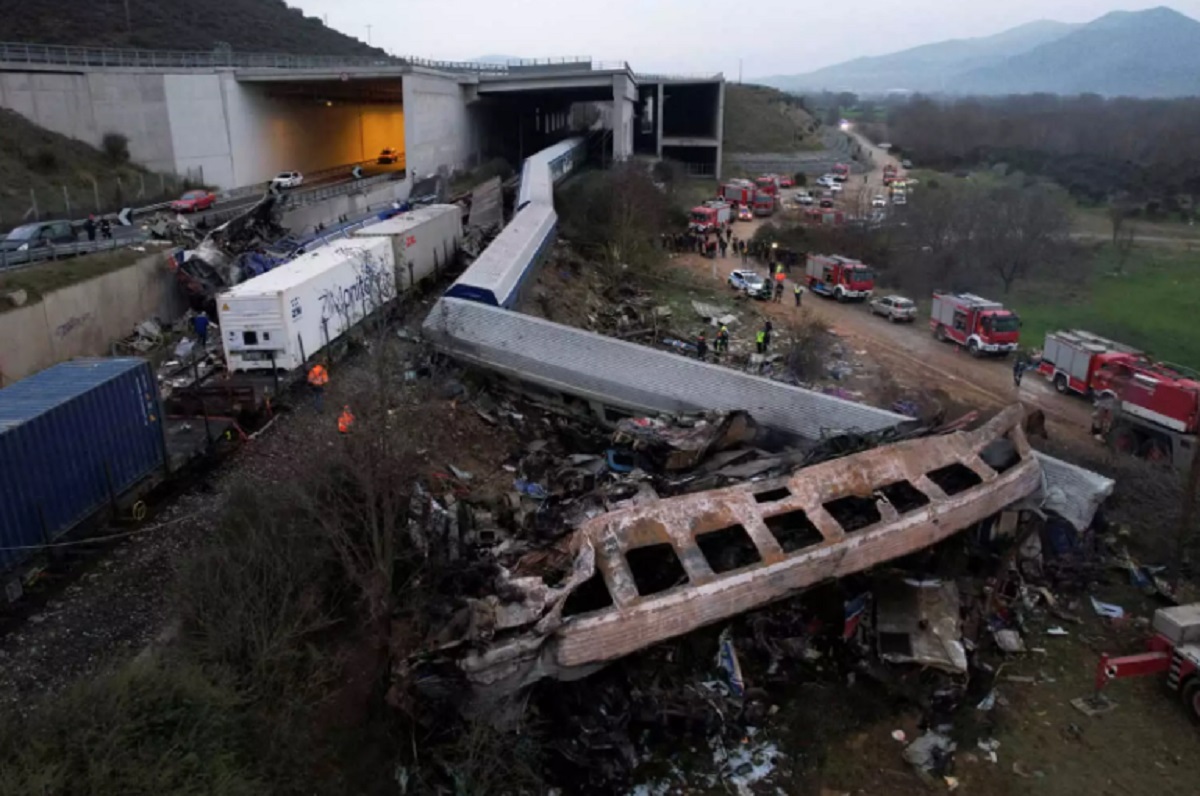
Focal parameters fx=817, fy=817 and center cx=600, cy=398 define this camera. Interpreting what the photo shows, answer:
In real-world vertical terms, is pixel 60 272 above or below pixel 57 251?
below

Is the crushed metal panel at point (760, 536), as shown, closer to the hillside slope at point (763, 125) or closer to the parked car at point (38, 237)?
the parked car at point (38, 237)

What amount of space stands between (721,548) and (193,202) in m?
28.9

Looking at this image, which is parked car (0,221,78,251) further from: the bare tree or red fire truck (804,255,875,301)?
the bare tree

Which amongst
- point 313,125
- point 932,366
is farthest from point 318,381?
point 313,125

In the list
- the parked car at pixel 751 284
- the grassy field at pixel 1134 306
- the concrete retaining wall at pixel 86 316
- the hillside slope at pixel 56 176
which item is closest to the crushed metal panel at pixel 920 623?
the concrete retaining wall at pixel 86 316

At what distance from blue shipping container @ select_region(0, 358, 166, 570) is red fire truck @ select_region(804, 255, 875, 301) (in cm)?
2595

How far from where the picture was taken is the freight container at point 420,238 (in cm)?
2228

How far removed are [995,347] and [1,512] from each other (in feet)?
82.0

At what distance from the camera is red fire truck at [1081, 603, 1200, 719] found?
31.7ft

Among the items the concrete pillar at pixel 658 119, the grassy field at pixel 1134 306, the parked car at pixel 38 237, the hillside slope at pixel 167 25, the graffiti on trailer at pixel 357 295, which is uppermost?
the hillside slope at pixel 167 25

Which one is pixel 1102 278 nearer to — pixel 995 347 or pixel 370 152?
pixel 995 347

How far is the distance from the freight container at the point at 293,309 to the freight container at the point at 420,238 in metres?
2.69

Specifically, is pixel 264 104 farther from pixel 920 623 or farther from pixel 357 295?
pixel 920 623

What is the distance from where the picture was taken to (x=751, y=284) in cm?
3158
